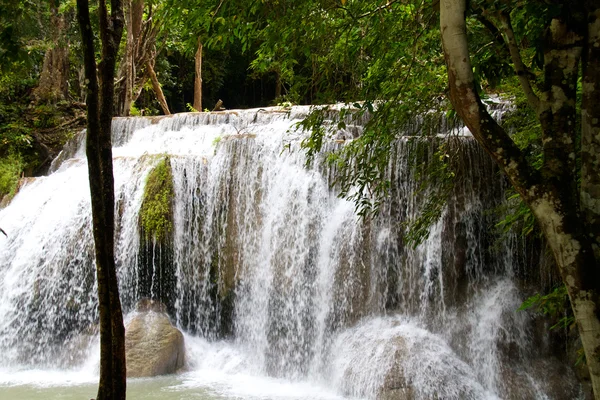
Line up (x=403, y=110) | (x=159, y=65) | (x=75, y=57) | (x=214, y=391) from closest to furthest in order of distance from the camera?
(x=403, y=110)
(x=214, y=391)
(x=75, y=57)
(x=159, y=65)

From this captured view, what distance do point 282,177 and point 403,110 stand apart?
197 inches

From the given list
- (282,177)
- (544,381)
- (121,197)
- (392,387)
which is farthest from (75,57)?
(544,381)

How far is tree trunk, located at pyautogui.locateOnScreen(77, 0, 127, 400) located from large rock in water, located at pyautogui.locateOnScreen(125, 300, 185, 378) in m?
4.64

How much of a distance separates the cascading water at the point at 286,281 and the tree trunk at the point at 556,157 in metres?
4.39

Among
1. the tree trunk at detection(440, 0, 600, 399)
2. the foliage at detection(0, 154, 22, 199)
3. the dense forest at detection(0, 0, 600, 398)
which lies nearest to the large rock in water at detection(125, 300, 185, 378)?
the dense forest at detection(0, 0, 600, 398)

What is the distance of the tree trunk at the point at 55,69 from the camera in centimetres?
1474

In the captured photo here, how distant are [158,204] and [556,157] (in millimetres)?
7877

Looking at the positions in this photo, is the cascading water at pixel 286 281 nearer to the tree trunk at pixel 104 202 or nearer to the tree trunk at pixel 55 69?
the tree trunk at pixel 104 202

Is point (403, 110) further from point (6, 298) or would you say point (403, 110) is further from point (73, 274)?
point (6, 298)

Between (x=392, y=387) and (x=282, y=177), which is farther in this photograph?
(x=282, y=177)

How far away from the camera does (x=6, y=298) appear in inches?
Result: 377

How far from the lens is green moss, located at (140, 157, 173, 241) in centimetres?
970

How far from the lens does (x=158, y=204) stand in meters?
9.80

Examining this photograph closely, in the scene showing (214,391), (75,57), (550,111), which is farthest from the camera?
(75,57)
